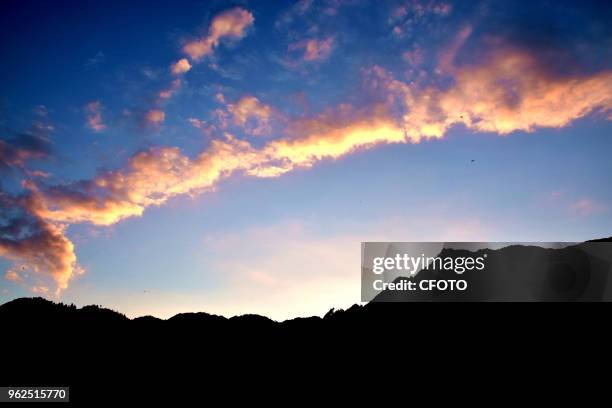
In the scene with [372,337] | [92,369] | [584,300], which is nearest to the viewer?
[92,369]

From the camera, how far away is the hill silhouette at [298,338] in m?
35.8

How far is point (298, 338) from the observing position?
5209cm

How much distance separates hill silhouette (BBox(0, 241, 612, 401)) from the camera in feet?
117

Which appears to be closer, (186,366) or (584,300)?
(584,300)

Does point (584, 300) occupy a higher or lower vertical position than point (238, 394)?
higher

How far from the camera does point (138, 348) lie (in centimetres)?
4422

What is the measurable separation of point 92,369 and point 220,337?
1736 cm

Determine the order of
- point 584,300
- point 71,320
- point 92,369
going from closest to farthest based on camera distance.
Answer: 1. point 92,369
2. point 584,300
3. point 71,320

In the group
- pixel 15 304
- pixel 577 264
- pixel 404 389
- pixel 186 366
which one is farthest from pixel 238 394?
pixel 577 264

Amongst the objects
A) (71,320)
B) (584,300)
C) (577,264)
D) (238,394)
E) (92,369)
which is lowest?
(238,394)

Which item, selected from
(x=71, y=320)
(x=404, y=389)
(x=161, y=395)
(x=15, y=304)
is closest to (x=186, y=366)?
(x=161, y=395)

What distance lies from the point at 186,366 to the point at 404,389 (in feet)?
82.0

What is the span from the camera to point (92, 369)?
122 feet

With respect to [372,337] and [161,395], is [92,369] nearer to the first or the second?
[161,395]
